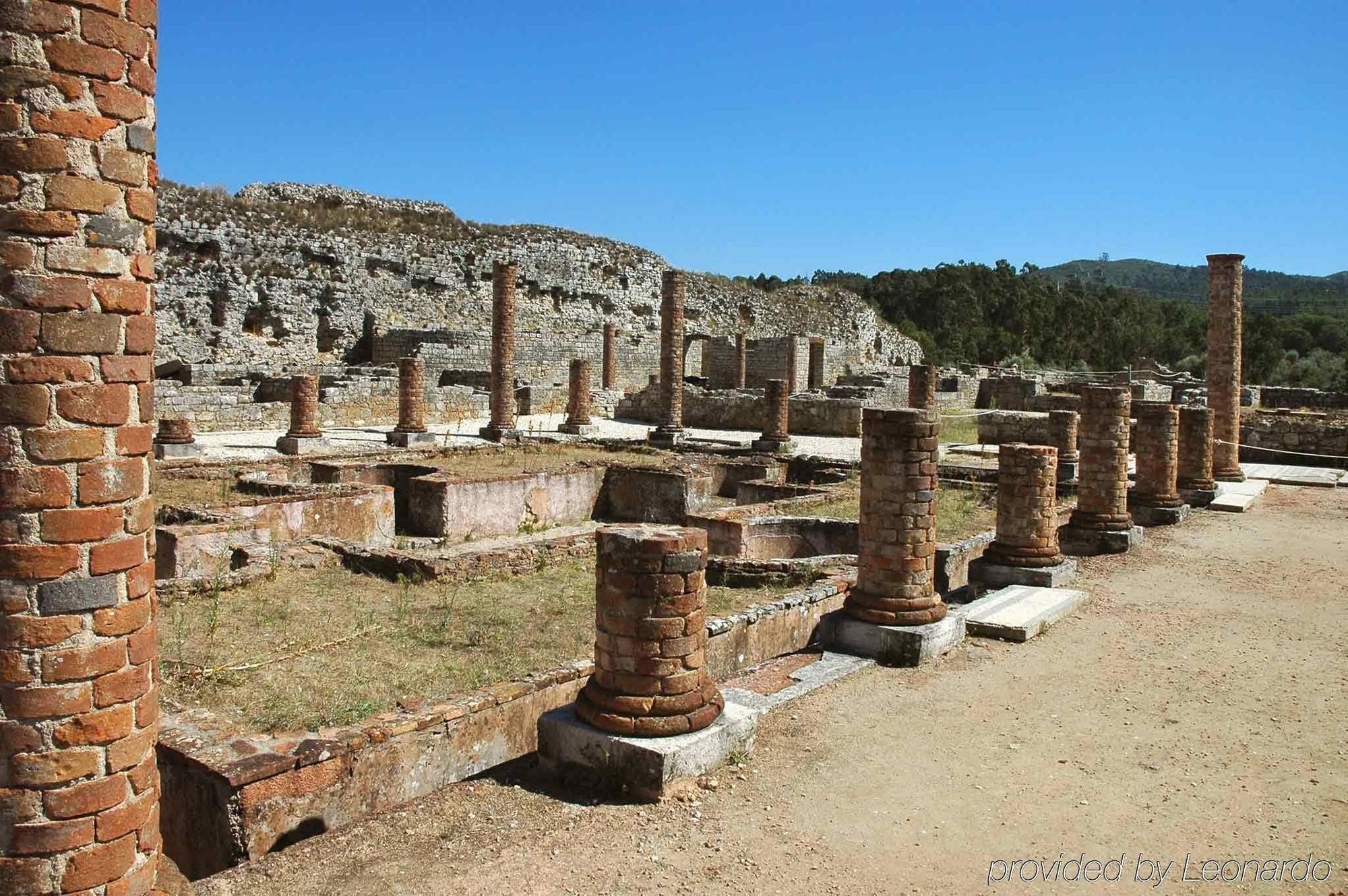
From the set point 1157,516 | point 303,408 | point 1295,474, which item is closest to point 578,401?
point 303,408

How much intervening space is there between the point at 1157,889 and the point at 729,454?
16715 mm

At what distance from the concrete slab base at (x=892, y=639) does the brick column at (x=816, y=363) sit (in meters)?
31.3

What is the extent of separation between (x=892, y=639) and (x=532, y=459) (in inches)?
452

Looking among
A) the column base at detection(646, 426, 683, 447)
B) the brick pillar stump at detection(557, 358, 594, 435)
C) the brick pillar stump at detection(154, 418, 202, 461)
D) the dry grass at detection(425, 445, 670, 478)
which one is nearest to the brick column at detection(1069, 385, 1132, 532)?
the dry grass at detection(425, 445, 670, 478)

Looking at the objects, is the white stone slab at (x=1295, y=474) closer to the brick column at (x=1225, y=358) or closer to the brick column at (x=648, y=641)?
the brick column at (x=1225, y=358)

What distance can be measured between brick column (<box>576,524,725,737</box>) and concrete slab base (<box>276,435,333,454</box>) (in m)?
14.9

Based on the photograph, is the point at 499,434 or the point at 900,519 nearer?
the point at 900,519

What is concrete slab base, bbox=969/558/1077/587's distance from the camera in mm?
10164

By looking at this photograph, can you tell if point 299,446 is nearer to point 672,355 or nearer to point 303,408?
point 303,408

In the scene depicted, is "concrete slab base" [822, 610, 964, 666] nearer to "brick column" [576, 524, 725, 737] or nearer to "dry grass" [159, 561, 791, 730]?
"dry grass" [159, 561, 791, 730]

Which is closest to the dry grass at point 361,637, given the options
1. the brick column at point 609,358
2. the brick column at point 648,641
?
the brick column at point 648,641

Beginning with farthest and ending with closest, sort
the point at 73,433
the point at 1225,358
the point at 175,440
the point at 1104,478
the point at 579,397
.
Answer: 1. the point at 579,397
2. the point at 1225,358
3. the point at 175,440
4. the point at 1104,478
5. the point at 73,433

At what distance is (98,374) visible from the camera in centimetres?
339

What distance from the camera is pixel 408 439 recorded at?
21.1 metres
